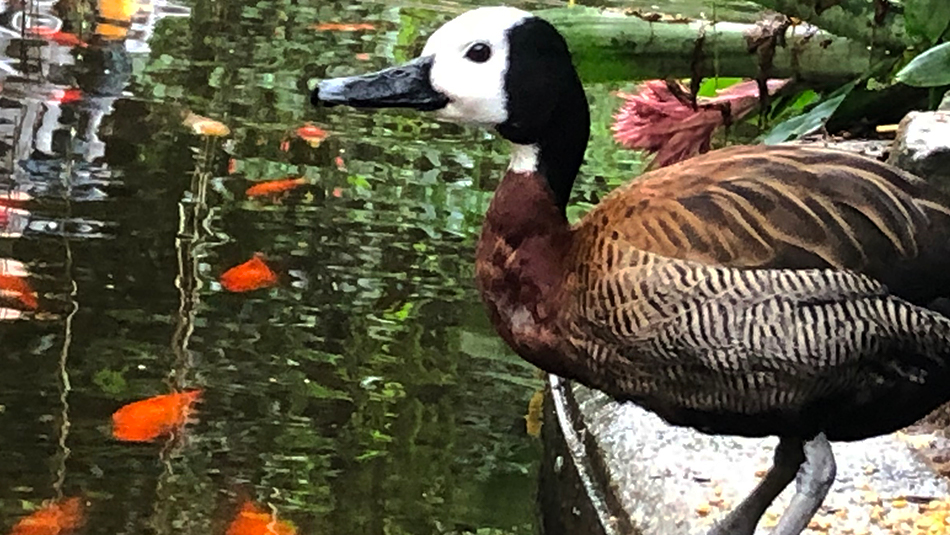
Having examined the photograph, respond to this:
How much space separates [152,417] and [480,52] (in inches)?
39.9

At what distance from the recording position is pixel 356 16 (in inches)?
195

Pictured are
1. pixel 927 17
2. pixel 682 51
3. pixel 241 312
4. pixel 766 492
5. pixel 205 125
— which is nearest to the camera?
pixel 766 492

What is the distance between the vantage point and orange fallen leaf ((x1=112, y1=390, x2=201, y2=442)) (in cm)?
245

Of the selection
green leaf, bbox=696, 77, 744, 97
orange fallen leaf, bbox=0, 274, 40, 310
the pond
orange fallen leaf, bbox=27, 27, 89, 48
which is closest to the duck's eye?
the pond

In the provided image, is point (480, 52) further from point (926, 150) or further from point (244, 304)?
point (244, 304)

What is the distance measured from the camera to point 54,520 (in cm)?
221

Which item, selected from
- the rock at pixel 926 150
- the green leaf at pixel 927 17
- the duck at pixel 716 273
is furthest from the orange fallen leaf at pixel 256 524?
the green leaf at pixel 927 17

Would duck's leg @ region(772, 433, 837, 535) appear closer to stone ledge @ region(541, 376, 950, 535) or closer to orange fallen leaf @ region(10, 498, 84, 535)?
stone ledge @ region(541, 376, 950, 535)

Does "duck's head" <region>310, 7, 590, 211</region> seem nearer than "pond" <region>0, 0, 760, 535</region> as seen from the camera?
Yes

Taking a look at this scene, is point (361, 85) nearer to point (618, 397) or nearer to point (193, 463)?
point (618, 397)

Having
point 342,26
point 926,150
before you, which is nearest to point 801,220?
point 926,150

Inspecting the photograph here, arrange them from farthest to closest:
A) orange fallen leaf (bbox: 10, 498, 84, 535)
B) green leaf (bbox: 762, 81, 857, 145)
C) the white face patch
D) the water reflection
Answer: green leaf (bbox: 762, 81, 857, 145)
the water reflection
orange fallen leaf (bbox: 10, 498, 84, 535)
the white face patch

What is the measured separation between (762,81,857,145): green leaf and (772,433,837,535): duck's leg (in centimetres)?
108

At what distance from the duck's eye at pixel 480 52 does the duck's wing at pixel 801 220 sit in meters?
0.23
